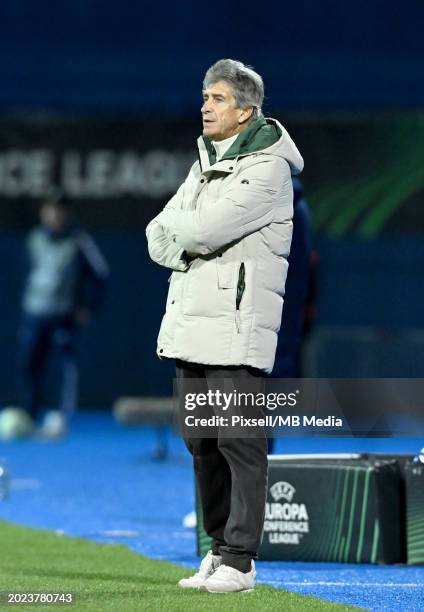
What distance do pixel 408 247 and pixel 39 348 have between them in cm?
458

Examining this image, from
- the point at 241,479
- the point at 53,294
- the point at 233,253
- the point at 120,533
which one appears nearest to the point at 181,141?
the point at 53,294

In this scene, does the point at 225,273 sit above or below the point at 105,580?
above

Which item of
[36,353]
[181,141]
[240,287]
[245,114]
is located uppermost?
[181,141]

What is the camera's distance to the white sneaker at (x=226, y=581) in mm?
5891

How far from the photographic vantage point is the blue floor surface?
670cm

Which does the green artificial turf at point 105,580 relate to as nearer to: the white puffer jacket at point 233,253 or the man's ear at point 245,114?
the white puffer jacket at point 233,253

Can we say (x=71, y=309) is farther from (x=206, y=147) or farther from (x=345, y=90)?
(x=206, y=147)

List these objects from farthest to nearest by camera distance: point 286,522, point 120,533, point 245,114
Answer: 1. point 120,533
2. point 286,522
3. point 245,114

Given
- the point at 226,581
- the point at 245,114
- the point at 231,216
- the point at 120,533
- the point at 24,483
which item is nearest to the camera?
the point at 231,216

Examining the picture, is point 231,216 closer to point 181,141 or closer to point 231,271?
point 231,271

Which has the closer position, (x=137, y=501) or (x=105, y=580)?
(x=105, y=580)

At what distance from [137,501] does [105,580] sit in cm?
391

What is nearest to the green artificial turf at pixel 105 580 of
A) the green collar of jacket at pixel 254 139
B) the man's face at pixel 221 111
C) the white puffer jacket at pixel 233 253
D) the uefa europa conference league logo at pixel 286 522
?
the uefa europa conference league logo at pixel 286 522

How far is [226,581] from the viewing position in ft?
19.3
